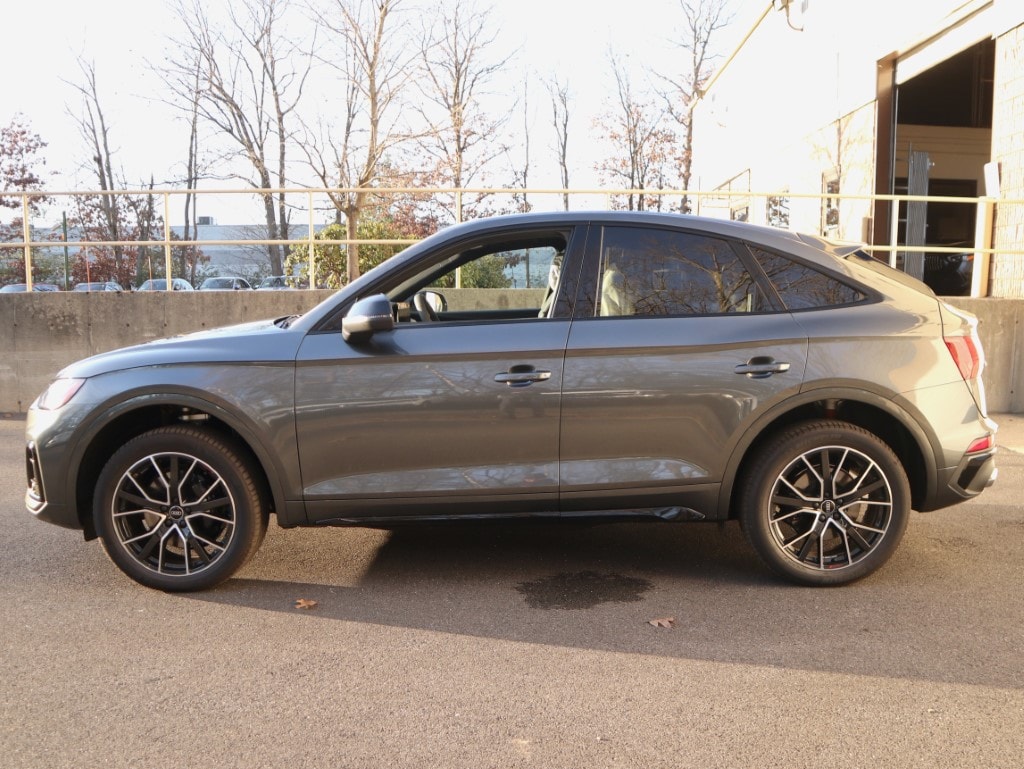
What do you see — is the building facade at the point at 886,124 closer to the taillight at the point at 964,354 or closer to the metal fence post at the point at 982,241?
the metal fence post at the point at 982,241

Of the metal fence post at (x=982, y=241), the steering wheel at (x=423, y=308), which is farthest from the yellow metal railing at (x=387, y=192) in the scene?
the steering wheel at (x=423, y=308)

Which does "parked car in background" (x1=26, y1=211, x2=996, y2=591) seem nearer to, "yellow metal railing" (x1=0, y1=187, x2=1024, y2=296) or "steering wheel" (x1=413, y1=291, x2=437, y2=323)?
"steering wheel" (x1=413, y1=291, x2=437, y2=323)

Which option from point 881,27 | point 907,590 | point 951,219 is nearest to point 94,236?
point 907,590

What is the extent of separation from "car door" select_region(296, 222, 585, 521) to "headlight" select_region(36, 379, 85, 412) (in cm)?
111

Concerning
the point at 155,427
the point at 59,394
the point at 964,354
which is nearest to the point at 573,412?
the point at 964,354

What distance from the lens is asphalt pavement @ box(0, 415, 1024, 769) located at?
9.45 feet

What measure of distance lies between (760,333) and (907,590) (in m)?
1.44

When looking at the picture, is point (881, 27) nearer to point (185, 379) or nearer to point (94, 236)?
point (94, 236)

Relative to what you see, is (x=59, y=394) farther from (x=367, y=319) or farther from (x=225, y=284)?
(x=225, y=284)

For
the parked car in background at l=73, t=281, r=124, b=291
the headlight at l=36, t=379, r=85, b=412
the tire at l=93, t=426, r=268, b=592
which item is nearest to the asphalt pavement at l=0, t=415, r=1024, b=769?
the tire at l=93, t=426, r=268, b=592

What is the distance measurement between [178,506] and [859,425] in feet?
10.9

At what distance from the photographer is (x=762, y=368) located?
4.15 m

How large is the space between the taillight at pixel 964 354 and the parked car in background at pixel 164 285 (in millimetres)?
8805

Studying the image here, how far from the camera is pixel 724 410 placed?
4145 millimetres
